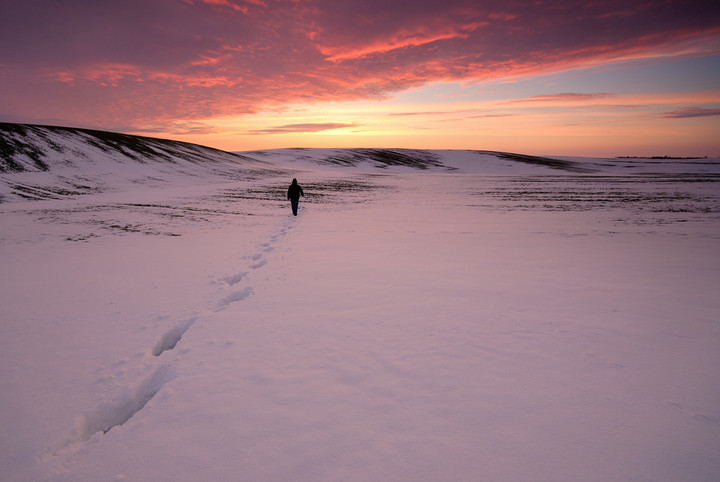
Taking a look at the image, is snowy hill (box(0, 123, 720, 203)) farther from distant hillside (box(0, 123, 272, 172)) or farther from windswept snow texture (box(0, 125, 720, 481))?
windswept snow texture (box(0, 125, 720, 481))

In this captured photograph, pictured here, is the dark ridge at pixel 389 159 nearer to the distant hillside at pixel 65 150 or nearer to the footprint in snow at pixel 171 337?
the distant hillside at pixel 65 150

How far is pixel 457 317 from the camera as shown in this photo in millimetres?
6074

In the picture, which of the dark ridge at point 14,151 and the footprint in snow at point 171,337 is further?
the dark ridge at point 14,151

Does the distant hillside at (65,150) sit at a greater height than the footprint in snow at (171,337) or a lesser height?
greater

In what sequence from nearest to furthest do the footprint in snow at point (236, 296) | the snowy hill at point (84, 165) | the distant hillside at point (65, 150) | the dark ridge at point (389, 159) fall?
the footprint in snow at point (236, 296)
the snowy hill at point (84, 165)
the distant hillside at point (65, 150)
the dark ridge at point (389, 159)

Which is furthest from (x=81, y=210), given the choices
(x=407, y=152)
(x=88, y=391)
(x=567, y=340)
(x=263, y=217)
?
(x=407, y=152)

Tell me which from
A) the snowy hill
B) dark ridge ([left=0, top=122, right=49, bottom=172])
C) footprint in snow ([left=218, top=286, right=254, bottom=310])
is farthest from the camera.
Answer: dark ridge ([left=0, top=122, right=49, bottom=172])

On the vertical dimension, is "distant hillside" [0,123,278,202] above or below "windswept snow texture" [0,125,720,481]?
above

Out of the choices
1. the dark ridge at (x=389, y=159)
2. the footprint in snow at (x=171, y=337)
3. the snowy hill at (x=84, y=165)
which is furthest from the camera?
the dark ridge at (x=389, y=159)

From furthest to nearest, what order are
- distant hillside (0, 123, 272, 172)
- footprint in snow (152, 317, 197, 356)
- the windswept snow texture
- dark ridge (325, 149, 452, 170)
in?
dark ridge (325, 149, 452, 170) → distant hillside (0, 123, 272, 172) → footprint in snow (152, 317, 197, 356) → the windswept snow texture

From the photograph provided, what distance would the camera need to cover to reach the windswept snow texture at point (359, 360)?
3230 mm

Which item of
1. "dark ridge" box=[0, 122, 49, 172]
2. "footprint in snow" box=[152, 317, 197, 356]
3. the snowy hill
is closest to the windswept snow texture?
"footprint in snow" box=[152, 317, 197, 356]

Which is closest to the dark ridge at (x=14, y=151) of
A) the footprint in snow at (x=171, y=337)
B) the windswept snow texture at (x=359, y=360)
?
the windswept snow texture at (x=359, y=360)

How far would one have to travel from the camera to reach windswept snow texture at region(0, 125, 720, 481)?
3.23 metres
